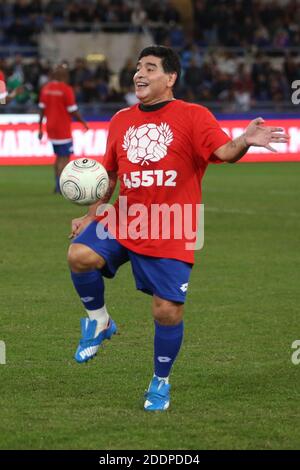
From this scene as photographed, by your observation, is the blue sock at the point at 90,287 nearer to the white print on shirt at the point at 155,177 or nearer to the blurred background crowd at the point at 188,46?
the white print on shirt at the point at 155,177

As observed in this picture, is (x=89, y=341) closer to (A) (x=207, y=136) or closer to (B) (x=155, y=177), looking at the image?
(B) (x=155, y=177)

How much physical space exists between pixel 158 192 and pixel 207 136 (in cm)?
44

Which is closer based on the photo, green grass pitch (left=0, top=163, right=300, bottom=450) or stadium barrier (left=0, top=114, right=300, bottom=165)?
green grass pitch (left=0, top=163, right=300, bottom=450)

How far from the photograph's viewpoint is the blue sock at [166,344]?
6168 millimetres

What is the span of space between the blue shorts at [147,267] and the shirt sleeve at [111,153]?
1.32ft

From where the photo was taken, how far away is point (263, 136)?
18.8ft

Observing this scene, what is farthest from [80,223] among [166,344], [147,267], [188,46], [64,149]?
[188,46]

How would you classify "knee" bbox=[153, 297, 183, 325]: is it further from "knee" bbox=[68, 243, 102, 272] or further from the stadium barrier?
the stadium barrier

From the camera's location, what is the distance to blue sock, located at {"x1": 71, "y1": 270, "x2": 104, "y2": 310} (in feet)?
20.6

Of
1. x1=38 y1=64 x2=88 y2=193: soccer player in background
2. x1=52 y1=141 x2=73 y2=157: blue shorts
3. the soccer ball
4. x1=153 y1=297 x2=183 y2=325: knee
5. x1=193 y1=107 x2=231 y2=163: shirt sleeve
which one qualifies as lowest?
x1=52 y1=141 x2=73 y2=157: blue shorts
